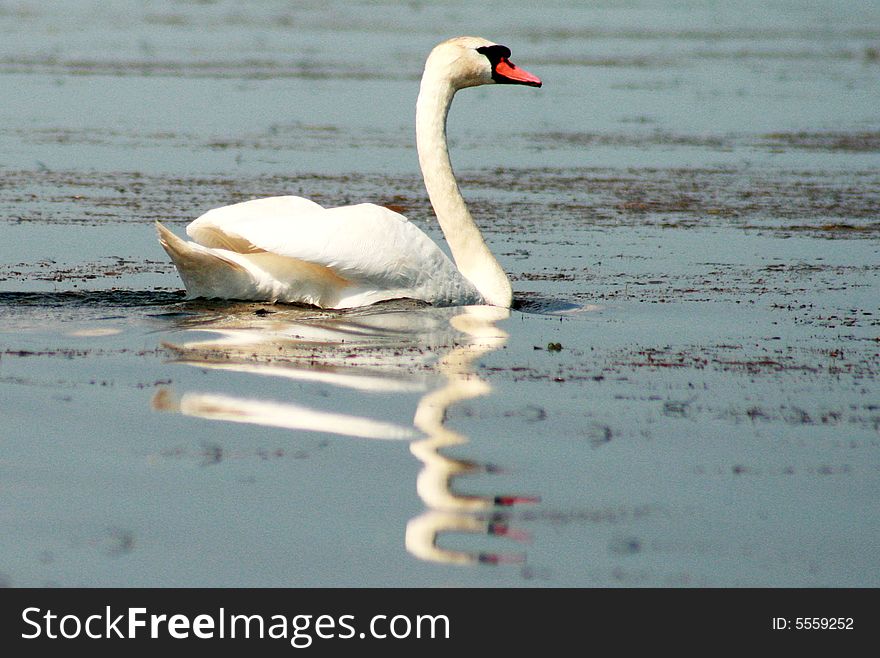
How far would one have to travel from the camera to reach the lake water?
4.94 metres

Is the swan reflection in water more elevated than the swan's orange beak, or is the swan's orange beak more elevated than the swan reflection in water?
the swan's orange beak

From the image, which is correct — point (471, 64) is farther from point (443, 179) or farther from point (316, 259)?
point (316, 259)

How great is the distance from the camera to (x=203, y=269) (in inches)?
356

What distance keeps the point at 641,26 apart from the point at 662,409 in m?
38.5

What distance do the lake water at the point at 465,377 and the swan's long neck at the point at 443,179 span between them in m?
0.47

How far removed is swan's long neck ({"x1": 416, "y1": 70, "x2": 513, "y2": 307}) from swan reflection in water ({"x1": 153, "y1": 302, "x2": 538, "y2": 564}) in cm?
65

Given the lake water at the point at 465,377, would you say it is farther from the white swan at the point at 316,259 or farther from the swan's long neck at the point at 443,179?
the swan's long neck at the point at 443,179

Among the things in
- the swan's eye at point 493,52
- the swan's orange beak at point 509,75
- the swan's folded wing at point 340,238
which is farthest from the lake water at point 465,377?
the swan's eye at point 493,52

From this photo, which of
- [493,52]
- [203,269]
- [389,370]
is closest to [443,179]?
[493,52]

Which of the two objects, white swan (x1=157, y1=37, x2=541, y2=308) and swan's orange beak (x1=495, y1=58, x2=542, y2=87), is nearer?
white swan (x1=157, y1=37, x2=541, y2=308)

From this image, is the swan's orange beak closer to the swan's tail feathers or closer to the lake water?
the lake water

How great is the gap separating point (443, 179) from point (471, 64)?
2.62 ft

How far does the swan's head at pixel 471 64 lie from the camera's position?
33.6ft

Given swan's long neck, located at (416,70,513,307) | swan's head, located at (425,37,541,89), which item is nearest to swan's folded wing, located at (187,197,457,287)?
swan's long neck, located at (416,70,513,307)
